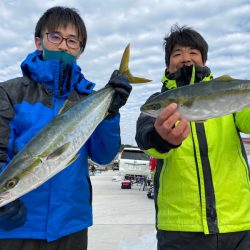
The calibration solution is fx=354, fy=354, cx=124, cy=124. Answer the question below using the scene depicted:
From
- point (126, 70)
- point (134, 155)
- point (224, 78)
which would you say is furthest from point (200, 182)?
point (134, 155)

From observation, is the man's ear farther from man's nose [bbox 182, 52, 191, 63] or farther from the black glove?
man's nose [bbox 182, 52, 191, 63]

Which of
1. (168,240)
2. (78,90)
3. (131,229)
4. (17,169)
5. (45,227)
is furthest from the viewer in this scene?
(131,229)

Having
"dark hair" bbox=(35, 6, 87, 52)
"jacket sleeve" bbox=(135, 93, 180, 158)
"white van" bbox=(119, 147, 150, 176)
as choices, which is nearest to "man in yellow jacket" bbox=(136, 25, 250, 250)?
"jacket sleeve" bbox=(135, 93, 180, 158)

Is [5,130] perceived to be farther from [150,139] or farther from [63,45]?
[150,139]

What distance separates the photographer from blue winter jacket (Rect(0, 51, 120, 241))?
237 cm

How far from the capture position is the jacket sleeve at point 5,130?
230cm

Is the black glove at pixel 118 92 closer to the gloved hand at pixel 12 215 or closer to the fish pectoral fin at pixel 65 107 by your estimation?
the fish pectoral fin at pixel 65 107

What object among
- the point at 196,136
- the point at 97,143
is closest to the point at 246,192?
the point at 196,136

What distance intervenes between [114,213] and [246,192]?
630cm

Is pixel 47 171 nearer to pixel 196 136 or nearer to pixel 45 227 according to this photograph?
pixel 45 227

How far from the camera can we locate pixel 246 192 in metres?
2.70

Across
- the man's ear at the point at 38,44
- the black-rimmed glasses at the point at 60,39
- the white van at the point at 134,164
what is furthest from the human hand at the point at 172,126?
the white van at the point at 134,164

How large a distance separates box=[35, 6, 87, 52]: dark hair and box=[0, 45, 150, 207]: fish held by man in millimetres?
841

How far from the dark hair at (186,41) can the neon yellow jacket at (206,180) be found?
79cm
